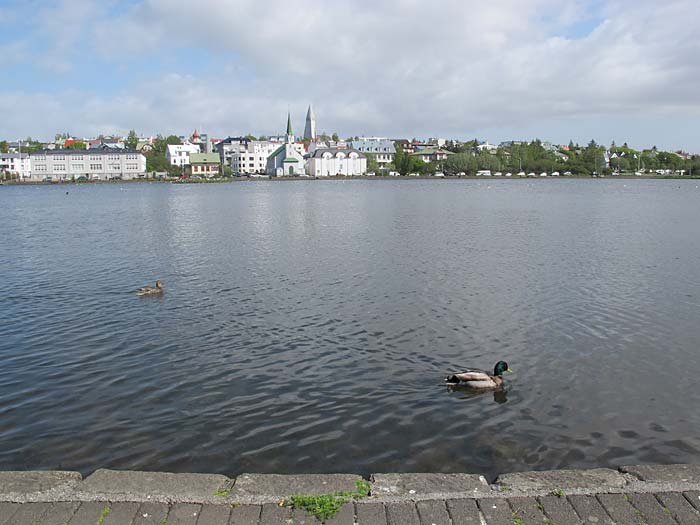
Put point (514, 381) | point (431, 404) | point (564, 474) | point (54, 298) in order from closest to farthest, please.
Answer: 1. point (564, 474)
2. point (431, 404)
3. point (514, 381)
4. point (54, 298)

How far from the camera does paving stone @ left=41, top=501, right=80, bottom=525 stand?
5.93m

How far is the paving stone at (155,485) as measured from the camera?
649cm

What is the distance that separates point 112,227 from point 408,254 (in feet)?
89.8

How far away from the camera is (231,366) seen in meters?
12.9

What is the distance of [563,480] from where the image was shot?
6977 millimetres

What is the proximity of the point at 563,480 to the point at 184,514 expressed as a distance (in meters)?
4.28

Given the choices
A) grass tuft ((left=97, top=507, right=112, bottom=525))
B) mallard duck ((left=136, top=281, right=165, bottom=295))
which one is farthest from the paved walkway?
mallard duck ((left=136, top=281, right=165, bottom=295))

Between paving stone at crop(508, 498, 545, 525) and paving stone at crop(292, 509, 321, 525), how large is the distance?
2.03 meters

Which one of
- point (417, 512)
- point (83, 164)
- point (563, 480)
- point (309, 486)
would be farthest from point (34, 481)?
point (83, 164)

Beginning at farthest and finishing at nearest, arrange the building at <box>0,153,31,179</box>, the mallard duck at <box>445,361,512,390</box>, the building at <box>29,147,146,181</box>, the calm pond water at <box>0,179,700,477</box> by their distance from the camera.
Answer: the building at <box>0,153,31,179</box>
the building at <box>29,147,146,181</box>
the mallard duck at <box>445,361,512,390</box>
the calm pond water at <box>0,179,700,477</box>

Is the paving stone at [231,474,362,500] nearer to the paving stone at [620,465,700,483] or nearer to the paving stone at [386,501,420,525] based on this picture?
the paving stone at [386,501,420,525]

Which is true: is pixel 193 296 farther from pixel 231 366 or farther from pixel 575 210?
pixel 575 210

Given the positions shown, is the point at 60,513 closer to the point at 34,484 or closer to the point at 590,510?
the point at 34,484

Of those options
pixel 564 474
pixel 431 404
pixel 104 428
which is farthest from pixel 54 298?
pixel 564 474
